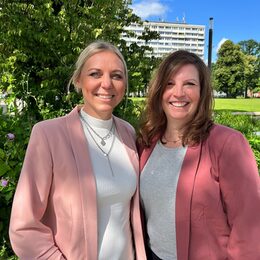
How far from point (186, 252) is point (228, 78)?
73036 millimetres

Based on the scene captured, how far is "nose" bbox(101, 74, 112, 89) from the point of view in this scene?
1.88 meters

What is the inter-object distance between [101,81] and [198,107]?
1.88 ft

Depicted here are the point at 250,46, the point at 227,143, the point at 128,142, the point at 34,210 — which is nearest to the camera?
the point at 34,210

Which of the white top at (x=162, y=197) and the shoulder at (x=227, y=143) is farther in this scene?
the white top at (x=162, y=197)

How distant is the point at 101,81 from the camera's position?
6.19 ft

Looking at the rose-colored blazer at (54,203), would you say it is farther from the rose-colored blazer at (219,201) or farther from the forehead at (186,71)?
the forehead at (186,71)

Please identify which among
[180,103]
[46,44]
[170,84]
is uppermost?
[46,44]

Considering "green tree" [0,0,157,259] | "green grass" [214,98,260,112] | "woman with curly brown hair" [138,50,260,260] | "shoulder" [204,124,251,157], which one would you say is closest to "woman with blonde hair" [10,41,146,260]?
"woman with curly brown hair" [138,50,260,260]

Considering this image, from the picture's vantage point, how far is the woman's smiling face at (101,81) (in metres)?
1.88

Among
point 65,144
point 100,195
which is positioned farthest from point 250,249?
point 65,144

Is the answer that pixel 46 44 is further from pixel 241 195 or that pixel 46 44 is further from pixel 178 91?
pixel 241 195

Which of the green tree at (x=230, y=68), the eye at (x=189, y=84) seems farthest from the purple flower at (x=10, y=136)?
the green tree at (x=230, y=68)

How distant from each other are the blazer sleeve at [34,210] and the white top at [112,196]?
25 centimetres

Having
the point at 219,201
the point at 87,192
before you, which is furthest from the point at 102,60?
the point at 219,201
